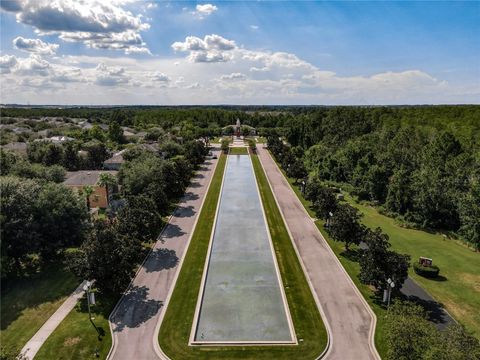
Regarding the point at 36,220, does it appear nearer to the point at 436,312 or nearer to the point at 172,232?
the point at 172,232

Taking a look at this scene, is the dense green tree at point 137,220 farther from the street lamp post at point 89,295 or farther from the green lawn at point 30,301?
the street lamp post at point 89,295

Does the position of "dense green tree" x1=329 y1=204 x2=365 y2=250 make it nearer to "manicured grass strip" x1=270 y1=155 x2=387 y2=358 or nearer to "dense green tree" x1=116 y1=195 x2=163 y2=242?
"manicured grass strip" x1=270 y1=155 x2=387 y2=358

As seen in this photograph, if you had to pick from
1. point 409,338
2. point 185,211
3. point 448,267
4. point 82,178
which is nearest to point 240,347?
point 409,338

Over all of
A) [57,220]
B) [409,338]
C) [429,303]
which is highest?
[57,220]

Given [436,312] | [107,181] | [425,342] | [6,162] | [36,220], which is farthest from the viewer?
[6,162]

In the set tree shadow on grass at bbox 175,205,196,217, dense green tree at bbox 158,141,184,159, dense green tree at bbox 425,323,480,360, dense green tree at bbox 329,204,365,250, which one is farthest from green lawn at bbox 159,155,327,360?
dense green tree at bbox 158,141,184,159

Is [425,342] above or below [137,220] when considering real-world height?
below
